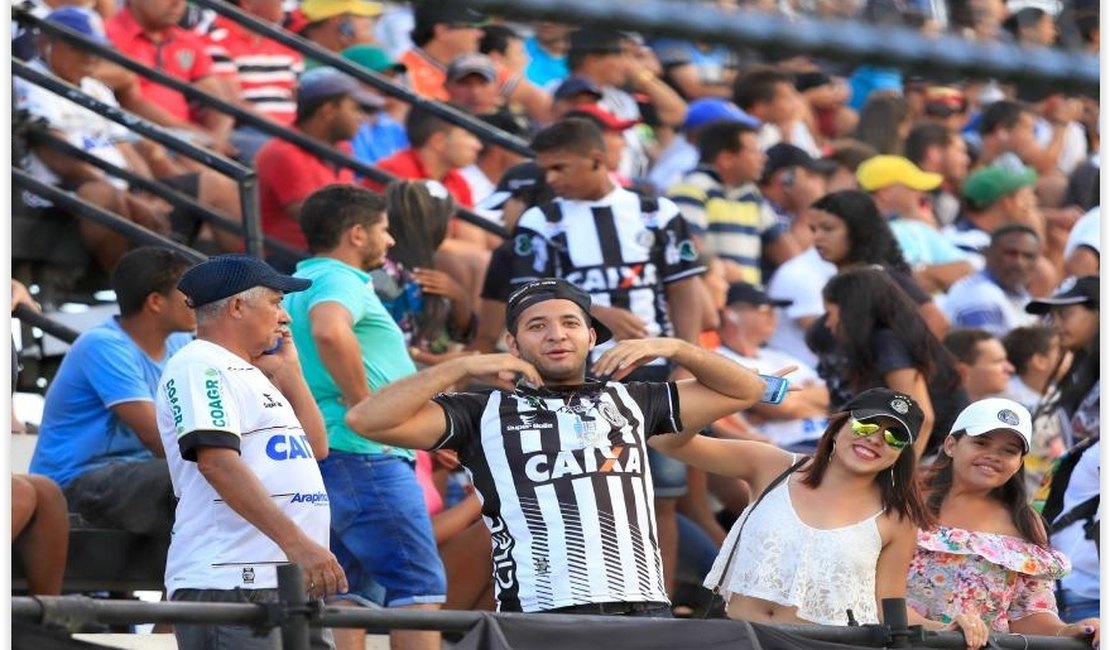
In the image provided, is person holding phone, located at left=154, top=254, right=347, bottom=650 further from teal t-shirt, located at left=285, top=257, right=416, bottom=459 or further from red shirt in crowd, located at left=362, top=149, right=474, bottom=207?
red shirt in crowd, located at left=362, top=149, right=474, bottom=207

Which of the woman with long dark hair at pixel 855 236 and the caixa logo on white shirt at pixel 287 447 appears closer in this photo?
the caixa logo on white shirt at pixel 287 447

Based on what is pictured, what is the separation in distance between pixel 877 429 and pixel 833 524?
27 centimetres

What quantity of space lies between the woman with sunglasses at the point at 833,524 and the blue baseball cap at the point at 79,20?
14.0ft

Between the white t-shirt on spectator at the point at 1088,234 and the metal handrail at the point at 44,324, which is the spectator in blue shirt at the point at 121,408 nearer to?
the metal handrail at the point at 44,324

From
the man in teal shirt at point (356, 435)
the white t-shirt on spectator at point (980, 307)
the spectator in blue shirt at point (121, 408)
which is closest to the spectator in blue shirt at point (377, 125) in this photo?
the white t-shirt on spectator at point (980, 307)

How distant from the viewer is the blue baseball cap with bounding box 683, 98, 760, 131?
11.5 meters

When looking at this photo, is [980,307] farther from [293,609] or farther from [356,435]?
[293,609]

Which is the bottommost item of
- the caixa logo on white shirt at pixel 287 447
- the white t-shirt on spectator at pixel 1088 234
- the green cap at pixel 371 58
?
the caixa logo on white shirt at pixel 287 447

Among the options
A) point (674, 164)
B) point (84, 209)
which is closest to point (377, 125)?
point (674, 164)

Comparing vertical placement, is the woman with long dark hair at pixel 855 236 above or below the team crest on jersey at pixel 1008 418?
above

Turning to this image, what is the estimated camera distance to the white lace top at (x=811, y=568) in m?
5.92

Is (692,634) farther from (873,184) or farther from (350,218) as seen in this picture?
(873,184)

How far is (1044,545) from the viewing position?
6.41m

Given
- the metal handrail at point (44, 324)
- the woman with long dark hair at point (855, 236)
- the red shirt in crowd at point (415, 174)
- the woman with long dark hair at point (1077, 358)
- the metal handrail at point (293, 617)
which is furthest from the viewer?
the red shirt in crowd at point (415, 174)
